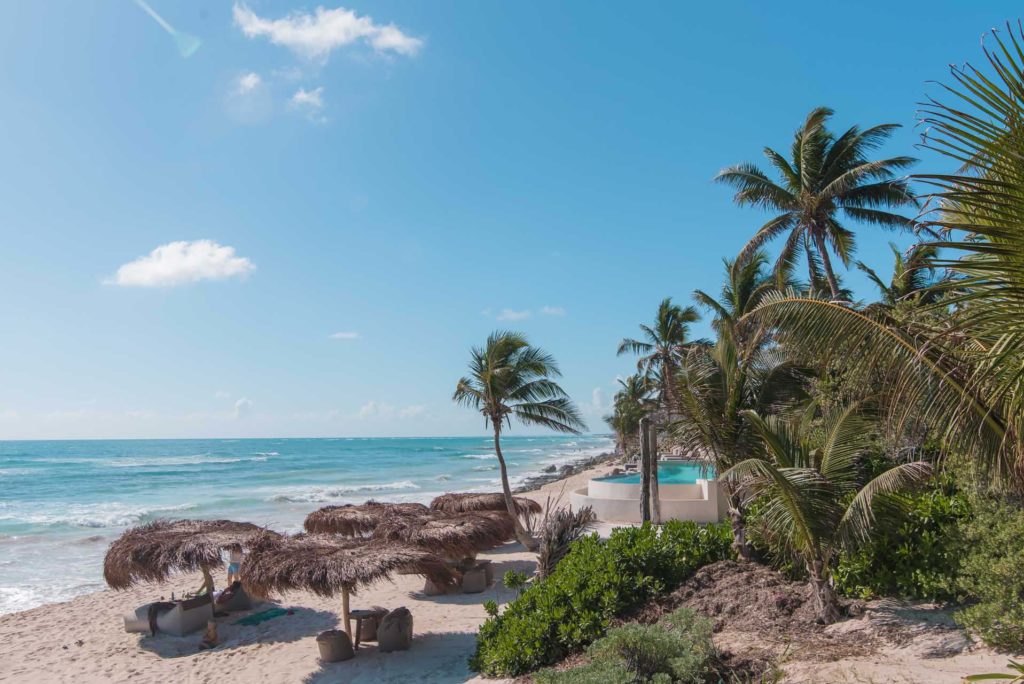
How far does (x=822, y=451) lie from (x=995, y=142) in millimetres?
5283

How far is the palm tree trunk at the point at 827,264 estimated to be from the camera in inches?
688

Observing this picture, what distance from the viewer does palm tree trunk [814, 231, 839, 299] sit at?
17484 mm

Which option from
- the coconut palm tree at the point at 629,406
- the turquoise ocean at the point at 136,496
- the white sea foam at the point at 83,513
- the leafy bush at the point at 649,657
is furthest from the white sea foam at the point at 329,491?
the leafy bush at the point at 649,657

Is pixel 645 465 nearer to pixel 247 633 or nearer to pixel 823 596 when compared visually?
pixel 823 596

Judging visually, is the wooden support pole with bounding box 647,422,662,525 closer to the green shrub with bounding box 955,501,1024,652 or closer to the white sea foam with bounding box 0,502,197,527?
the green shrub with bounding box 955,501,1024,652

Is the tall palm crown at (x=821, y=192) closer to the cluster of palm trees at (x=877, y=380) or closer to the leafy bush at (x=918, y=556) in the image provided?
the cluster of palm trees at (x=877, y=380)

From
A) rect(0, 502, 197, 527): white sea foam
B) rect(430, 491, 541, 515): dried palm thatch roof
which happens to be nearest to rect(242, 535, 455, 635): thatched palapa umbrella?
rect(430, 491, 541, 515): dried palm thatch roof

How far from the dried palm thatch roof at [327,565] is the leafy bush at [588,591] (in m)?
1.68

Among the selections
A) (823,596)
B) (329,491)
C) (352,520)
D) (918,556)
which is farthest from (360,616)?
(329,491)

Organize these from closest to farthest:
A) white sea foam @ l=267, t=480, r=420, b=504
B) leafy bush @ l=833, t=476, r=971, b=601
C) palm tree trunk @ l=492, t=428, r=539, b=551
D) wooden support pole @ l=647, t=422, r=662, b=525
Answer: leafy bush @ l=833, t=476, r=971, b=601
palm tree trunk @ l=492, t=428, r=539, b=551
wooden support pole @ l=647, t=422, r=662, b=525
white sea foam @ l=267, t=480, r=420, b=504

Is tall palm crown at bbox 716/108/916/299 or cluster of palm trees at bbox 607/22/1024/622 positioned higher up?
tall palm crown at bbox 716/108/916/299

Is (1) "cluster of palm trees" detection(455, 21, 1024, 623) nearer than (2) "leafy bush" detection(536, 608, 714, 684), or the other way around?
(1) "cluster of palm trees" detection(455, 21, 1024, 623)

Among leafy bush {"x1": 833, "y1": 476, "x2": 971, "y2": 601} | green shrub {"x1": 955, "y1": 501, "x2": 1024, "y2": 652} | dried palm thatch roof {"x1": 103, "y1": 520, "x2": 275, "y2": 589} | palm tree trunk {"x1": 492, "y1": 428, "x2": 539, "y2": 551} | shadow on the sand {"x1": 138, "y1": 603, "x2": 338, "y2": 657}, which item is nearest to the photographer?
green shrub {"x1": 955, "y1": 501, "x2": 1024, "y2": 652}

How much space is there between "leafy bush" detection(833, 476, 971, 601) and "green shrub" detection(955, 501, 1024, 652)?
250 mm
